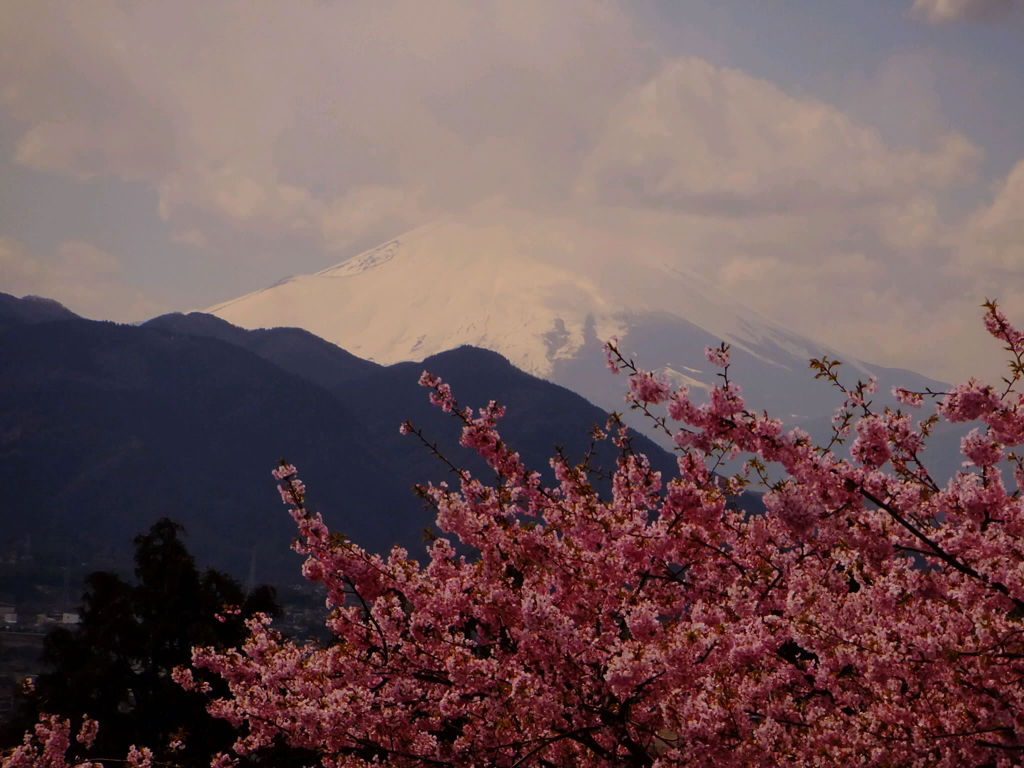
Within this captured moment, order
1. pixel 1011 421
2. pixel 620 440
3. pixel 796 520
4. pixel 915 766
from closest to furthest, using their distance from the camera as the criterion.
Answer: pixel 796 520, pixel 915 766, pixel 1011 421, pixel 620 440

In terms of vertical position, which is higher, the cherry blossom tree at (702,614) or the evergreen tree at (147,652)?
the cherry blossom tree at (702,614)

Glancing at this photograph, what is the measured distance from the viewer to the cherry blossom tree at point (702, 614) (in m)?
6.95

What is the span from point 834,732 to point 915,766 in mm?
665

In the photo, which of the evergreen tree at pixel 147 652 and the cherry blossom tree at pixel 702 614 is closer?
the cherry blossom tree at pixel 702 614

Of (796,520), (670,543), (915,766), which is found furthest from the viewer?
(670,543)

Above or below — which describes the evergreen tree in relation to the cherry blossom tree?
below

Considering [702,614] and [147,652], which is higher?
[702,614]

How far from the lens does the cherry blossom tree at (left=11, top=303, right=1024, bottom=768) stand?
695cm

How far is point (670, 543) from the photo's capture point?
349 inches

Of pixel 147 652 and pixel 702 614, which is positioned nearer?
pixel 702 614

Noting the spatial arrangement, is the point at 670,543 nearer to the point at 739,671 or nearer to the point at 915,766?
the point at 739,671

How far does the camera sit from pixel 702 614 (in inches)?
331

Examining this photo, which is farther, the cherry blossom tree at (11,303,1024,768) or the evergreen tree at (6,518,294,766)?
the evergreen tree at (6,518,294,766)

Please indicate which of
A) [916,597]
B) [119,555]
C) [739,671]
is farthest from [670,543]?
[119,555]
